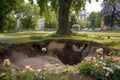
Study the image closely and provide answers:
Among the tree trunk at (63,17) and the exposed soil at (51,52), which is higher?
the tree trunk at (63,17)

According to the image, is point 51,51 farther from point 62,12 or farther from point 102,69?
point 102,69

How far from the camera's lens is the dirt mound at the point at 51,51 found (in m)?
13.5

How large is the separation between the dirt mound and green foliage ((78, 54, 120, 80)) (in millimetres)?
6665

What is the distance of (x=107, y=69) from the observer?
6207 mm

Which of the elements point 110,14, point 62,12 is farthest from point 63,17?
point 110,14

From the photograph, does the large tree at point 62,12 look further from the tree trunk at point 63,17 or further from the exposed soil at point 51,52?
the exposed soil at point 51,52

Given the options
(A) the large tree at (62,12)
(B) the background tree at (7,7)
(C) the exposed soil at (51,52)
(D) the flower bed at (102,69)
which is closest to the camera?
(D) the flower bed at (102,69)

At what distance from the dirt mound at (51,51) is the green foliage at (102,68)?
6.66m

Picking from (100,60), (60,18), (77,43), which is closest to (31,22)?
(60,18)

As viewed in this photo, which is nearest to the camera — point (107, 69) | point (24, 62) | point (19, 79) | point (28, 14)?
point (19, 79)

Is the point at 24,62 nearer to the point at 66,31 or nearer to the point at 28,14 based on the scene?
the point at 66,31

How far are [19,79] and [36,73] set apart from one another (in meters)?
0.44

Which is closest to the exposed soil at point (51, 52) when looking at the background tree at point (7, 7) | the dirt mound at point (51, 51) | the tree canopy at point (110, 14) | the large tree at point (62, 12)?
the dirt mound at point (51, 51)

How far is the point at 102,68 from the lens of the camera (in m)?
6.38
